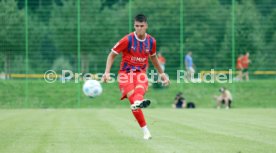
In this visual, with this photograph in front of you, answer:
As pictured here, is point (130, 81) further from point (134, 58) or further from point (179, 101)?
point (179, 101)

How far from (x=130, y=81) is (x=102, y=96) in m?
18.8

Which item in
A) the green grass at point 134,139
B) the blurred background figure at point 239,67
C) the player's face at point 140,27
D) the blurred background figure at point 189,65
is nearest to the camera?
the green grass at point 134,139

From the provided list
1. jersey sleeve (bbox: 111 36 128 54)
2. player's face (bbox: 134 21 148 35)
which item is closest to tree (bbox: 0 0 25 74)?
jersey sleeve (bbox: 111 36 128 54)

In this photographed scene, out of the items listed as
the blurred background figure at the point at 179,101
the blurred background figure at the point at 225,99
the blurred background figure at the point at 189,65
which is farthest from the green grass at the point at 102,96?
the blurred background figure at the point at 225,99

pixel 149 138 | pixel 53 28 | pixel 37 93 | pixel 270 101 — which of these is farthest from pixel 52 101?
pixel 149 138

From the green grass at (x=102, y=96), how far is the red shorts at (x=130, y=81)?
58.6ft

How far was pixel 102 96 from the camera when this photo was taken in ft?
103

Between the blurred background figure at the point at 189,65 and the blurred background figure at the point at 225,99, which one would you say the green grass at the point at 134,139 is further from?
the blurred background figure at the point at 189,65

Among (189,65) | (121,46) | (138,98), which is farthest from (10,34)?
(138,98)

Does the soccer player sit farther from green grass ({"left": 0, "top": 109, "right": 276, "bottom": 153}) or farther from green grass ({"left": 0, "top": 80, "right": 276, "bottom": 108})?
green grass ({"left": 0, "top": 80, "right": 276, "bottom": 108})

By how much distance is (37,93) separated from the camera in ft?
102

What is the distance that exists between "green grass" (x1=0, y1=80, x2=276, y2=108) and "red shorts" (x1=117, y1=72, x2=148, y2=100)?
17858 mm

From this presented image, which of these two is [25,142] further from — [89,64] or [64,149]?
[89,64]

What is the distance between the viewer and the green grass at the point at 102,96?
102 feet
